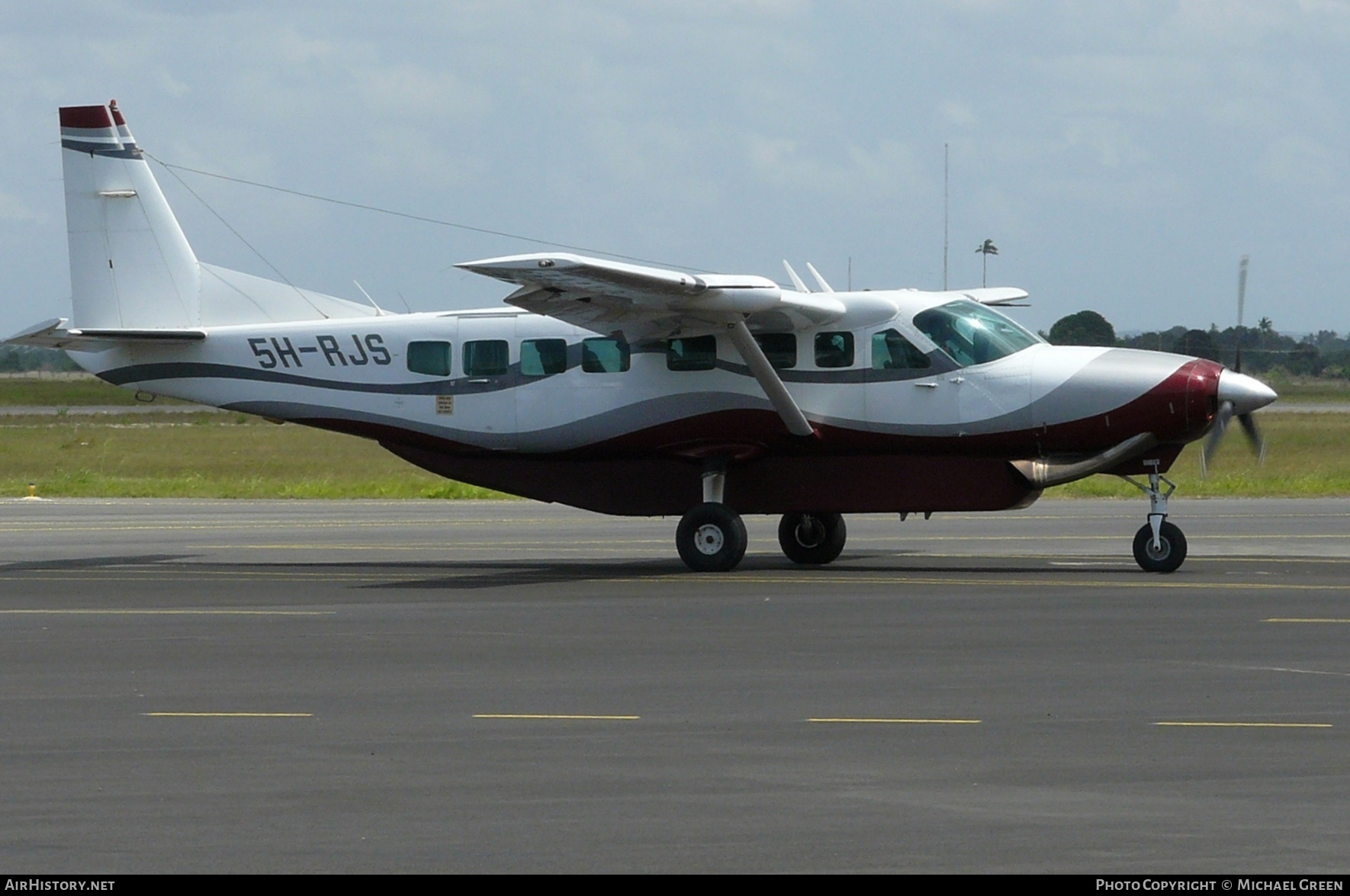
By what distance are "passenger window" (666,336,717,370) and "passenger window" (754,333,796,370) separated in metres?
0.53

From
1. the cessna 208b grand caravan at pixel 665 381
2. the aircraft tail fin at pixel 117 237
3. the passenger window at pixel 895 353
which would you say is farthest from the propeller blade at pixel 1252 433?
the aircraft tail fin at pixel 117 237

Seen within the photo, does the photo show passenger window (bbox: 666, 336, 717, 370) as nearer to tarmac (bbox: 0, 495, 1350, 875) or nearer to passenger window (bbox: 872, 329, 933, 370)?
passenger window (bbox: 872, 329, 933, 370)

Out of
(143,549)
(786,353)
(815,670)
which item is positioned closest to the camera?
(815,670)

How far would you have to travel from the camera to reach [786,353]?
19.3 m

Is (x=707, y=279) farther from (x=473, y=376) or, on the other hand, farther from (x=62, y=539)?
(x=62, y=539)

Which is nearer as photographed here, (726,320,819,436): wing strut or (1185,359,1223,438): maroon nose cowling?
(1185,359,1223,438): maroon nose cowling

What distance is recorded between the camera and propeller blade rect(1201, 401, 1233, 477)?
58.9 ft

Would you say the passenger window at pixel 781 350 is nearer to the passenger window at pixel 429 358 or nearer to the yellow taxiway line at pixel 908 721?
the passenger window at pixel 429 358

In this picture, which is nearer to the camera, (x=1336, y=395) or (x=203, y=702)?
(x=203, y=702)

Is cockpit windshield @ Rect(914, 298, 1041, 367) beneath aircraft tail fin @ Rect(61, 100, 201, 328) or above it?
beneath

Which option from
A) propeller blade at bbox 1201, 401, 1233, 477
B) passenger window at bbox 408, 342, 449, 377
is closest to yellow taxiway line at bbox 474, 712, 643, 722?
propeller blade at bbox 1201, 401, 1233, 477

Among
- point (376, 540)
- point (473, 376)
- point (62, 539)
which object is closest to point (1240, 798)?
point (473, 376)

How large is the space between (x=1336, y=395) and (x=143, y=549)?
100928 mm
